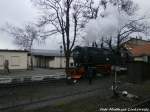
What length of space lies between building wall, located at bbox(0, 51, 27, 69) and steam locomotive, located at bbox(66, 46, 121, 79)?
21.7 m

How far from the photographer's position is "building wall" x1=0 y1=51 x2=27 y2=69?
47.9 m

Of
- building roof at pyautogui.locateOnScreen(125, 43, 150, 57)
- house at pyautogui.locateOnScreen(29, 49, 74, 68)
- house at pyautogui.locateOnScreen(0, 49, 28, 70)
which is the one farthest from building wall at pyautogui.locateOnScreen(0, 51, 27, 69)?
building roof at pyautogui.locateOnScreen(125, 43, 150, 57)

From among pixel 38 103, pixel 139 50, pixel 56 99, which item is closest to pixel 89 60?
pixel 56 99

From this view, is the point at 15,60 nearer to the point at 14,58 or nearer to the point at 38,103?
the point at 14,58

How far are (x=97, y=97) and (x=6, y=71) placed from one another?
26502mm

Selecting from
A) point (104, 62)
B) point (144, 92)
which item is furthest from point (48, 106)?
point (104, 62)

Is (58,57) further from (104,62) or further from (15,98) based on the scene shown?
(15,98)

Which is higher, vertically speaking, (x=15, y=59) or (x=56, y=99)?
(x=15, y=59)

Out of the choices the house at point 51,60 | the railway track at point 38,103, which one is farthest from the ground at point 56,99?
the house at point 51,60

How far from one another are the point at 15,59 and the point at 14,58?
0.28 meters

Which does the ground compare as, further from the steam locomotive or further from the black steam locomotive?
the black steam locomotive

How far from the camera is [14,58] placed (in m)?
49.2

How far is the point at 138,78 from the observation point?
2758cm

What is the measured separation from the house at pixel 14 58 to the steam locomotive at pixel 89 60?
21.7 metres
